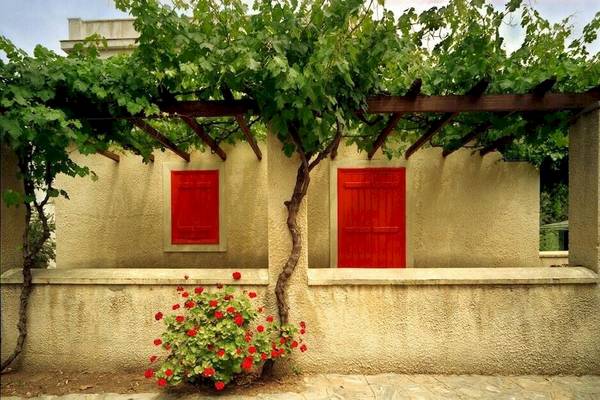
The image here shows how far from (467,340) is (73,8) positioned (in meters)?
4.54

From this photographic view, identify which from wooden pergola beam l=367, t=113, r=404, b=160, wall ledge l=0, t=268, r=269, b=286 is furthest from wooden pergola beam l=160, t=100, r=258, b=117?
wall ledge l=0, t=268, r=269, b=286

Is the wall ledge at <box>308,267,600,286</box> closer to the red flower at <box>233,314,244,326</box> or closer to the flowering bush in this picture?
the flowering bush

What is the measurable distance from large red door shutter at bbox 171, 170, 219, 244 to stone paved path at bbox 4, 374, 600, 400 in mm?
2940

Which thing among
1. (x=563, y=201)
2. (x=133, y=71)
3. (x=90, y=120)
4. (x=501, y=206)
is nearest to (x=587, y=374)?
(x=501, y=206)

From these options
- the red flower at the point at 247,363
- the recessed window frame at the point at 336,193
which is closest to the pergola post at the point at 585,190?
the recessed window frame at the point at 336,193

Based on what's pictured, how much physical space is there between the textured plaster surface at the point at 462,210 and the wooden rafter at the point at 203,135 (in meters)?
1.52

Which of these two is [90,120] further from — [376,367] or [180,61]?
[376,367]

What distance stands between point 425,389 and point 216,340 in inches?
78.5

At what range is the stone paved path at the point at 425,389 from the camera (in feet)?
10.8

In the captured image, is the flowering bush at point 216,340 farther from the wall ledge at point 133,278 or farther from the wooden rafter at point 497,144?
the wooden rafter at point 497,144

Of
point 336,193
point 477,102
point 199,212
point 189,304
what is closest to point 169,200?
point 199,212

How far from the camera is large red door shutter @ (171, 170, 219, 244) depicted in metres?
6.02

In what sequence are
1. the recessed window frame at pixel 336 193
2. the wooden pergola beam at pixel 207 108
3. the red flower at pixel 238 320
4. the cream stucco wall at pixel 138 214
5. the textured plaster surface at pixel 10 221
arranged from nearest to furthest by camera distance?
the red flower at pixel 238 320 < the wooden pergola beam at pixel 207 108 < the textured plaster surface at pixel 10 221 < the recessed window frame at pixel 336 193 < the cream stucco wall at pixel 138 214

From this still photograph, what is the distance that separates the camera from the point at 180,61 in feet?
10.5
